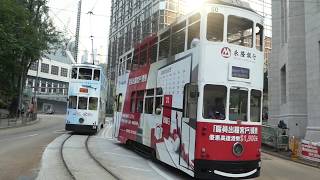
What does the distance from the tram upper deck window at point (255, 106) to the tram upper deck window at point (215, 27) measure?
5.76 feet

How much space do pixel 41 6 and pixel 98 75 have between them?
24.9 meters

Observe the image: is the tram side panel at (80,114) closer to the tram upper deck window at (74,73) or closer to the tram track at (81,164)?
the tram upper deck window at (74,73)

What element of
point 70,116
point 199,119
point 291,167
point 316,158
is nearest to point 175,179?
point 199,119

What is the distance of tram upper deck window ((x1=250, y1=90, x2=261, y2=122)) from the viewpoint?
12.6 metres

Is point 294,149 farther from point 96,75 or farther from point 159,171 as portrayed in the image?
point 96,75

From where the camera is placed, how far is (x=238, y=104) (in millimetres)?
12406

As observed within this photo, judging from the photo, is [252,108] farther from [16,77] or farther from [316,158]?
[16,77]

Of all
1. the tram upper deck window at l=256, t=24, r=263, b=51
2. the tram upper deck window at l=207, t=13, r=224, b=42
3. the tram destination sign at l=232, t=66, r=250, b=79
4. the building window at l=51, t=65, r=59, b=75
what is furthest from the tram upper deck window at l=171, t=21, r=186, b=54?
the building window at l=51, t=65, r=59, b=75

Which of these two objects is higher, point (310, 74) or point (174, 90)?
point (310, 74)

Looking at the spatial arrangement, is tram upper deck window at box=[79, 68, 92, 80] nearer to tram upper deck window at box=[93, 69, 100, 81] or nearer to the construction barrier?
tram upper deck window at box=[93, 69, 100, 81]

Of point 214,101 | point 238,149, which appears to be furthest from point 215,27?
point 238,149

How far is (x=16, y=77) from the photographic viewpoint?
1954 inches

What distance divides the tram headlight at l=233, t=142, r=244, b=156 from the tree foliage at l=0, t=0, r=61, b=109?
23253mm

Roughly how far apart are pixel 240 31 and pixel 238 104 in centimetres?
208
